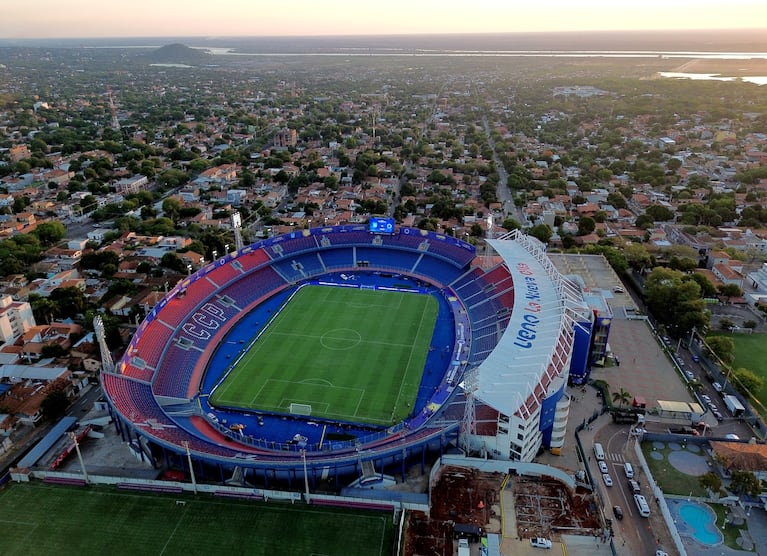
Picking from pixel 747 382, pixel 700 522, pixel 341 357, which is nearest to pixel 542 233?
pixel 747 382

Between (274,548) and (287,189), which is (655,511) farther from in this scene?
(287,189)

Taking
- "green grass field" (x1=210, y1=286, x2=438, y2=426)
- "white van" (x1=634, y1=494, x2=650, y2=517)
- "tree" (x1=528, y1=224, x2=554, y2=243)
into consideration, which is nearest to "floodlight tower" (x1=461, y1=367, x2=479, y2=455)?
"green grass field" (x1=210, y1=286, x2=438, y2=426)

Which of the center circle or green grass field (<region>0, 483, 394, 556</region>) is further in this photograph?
the center circle

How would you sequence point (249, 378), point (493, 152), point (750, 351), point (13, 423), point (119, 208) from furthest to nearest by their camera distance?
point (493, 152) → point (119, 208) → point (750, 351) → point (249, 378) → point (13, 423)

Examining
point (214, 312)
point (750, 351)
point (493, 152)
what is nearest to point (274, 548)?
point (214, 312)

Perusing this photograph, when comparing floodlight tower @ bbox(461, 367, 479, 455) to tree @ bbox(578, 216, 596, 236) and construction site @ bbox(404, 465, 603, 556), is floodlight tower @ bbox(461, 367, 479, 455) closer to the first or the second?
construction site @ bbox(404, 465, 603, 556)

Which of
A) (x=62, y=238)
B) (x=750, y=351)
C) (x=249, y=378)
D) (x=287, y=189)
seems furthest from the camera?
(x=287, y=189)

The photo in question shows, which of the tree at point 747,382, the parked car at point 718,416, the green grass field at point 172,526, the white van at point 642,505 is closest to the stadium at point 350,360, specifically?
the green grass field at point 172,526
